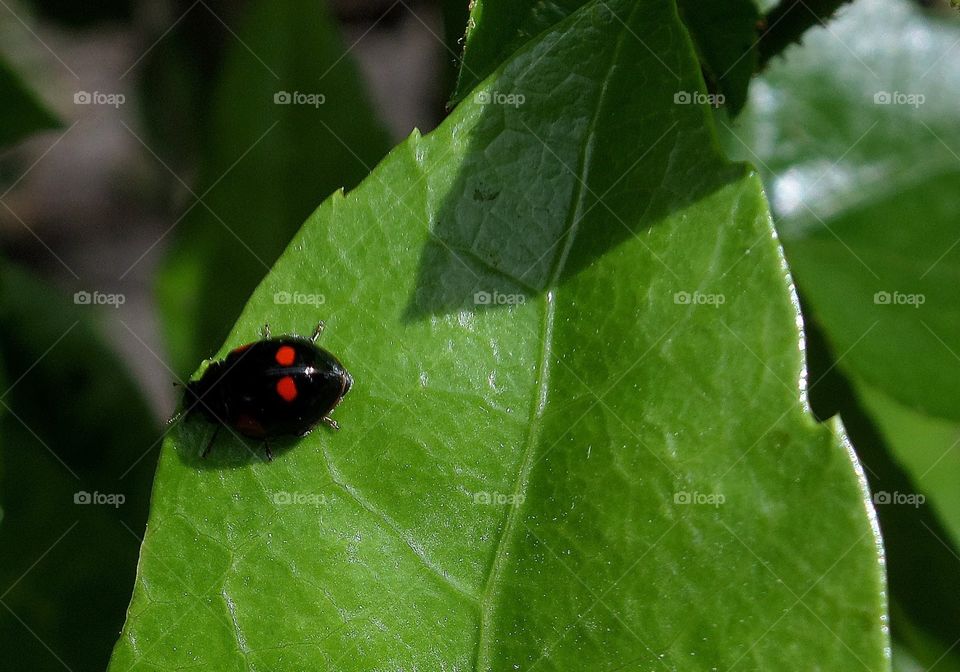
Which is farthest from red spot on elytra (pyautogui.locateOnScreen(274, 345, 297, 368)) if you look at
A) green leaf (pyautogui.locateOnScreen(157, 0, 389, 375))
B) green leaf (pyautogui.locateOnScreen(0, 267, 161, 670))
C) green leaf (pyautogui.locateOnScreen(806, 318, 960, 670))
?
green leaf (pyautogui.locateOnScreen(806, 318, 960, 670))

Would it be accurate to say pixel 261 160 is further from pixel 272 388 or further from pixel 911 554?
pixel 911 554

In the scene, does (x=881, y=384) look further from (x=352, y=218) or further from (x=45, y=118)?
(x=45, y=118)

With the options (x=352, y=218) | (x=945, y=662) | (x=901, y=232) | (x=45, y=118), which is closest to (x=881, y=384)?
(x=901, y=232)

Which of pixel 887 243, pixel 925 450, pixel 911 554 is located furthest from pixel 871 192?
pixel 911 554

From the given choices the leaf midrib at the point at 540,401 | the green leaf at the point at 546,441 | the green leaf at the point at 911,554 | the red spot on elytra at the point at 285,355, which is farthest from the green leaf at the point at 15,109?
the green leaf at the point at 911,554

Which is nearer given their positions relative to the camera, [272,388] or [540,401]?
[540,401]

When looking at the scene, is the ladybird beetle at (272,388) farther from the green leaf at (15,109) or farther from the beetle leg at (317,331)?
the green leaf at (15,109)

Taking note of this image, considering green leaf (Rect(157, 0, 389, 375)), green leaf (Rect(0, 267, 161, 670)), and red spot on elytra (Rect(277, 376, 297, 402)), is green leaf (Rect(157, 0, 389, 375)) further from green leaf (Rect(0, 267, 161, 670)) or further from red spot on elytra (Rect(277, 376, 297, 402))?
red spot on elytra (Rect(277, 376, 297, 402))
